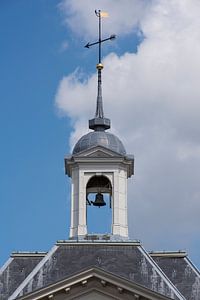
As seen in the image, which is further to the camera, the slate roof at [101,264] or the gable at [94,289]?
the slate roof at [101,264]

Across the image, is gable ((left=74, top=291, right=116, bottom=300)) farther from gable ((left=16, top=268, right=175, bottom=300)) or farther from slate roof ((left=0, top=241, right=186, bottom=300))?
slate roof ((left=0, top=241, right=186, bottom=300))

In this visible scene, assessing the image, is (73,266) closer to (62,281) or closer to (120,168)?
(62,281)

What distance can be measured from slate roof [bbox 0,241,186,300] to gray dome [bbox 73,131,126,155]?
20.0 feet

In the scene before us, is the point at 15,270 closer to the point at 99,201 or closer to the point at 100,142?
the point at 99,201

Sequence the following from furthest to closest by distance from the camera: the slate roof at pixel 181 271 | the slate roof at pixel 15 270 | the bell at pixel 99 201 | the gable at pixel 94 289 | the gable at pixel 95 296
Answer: the bell at pixel 99 201 → the slate roof at pixel 15 270 → the slate roof at pixel 181 271 → the gable at pixel 95 296 → the gable at pixel 94 289

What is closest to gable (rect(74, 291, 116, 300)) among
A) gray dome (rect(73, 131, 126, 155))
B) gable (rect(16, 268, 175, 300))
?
gable (rect(16, 268, 175, 300))

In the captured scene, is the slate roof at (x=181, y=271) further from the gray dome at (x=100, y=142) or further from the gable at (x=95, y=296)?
the gray dome at (x=100, y=142)

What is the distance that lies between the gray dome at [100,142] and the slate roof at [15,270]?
652cm

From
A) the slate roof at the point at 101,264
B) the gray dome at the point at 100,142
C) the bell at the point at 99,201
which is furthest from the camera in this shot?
the bell at the point at 99,201

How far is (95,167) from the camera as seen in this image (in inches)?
2195

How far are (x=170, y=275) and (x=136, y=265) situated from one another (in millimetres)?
2267

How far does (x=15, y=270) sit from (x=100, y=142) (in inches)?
338

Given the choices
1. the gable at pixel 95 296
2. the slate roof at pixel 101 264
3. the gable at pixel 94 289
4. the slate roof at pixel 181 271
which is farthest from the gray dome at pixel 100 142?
the gable at pixel 95 296

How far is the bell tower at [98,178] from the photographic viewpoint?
55312 millimetres
